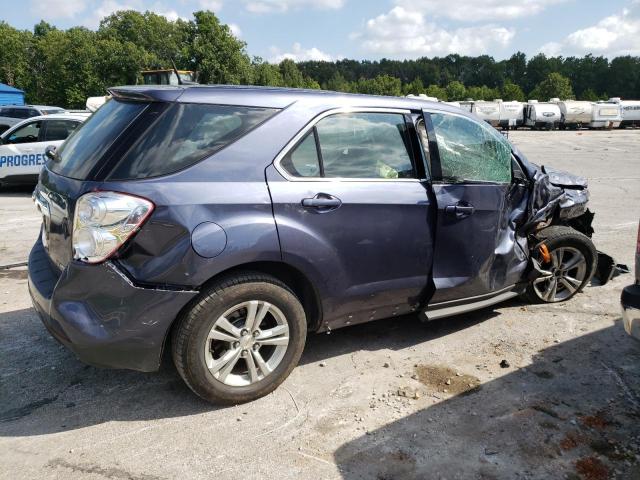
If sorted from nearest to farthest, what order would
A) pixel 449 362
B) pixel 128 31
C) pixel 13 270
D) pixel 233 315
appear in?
pixel 233 315 → pixel 449 362 → pixel 13 270 → pixel 128 31

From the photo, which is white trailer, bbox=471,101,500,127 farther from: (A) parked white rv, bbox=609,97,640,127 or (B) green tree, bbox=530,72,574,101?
(B) green tree, bbox=530,72,574,101

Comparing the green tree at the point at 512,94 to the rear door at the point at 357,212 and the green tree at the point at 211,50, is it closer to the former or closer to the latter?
the green tree at the point at 211,50

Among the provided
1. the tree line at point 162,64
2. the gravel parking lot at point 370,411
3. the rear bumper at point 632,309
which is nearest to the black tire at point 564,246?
the gravel parking lot at point 370,411

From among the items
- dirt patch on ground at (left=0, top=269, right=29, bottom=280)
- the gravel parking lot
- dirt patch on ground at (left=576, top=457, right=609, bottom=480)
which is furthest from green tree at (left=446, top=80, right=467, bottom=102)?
dirt patch on ground at (left=576, top=457, right=609, bottom=480)

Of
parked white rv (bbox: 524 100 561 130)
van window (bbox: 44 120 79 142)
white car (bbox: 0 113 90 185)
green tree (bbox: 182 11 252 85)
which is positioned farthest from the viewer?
green tree (bbox: 182 11 252 85)

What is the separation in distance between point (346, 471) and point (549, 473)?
1001mm

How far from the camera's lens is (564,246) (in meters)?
4.79

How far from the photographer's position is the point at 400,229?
3.55 meters

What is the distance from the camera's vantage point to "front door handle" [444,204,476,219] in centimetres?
373

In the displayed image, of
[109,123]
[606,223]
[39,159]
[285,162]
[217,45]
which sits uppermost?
[217,45]

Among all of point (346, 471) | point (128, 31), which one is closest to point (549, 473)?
point (346, 471)

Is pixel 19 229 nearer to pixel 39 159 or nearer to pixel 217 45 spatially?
pixel 39 159

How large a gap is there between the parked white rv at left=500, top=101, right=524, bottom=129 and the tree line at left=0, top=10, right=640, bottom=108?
14.1m

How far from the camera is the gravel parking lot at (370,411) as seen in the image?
106 inches
